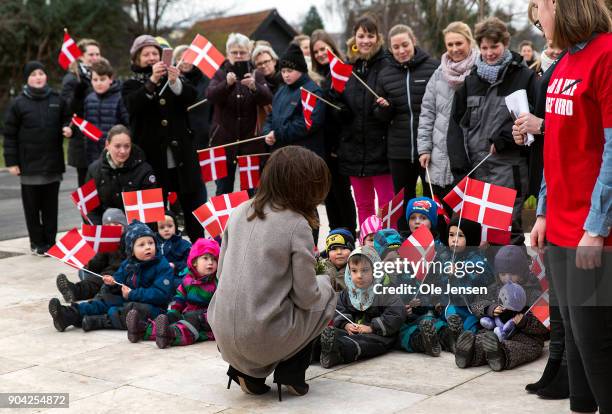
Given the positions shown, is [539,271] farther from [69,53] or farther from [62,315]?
[69,53]

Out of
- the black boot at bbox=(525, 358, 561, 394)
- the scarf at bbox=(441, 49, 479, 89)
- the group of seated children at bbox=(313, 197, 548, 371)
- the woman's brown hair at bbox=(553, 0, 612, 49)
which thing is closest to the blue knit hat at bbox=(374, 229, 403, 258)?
the group of seated children at bbox=(313, 197, 548, 371)

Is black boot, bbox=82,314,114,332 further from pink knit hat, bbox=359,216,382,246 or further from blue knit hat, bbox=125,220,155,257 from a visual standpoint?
pink knit hat, bbox=359,216,382,246

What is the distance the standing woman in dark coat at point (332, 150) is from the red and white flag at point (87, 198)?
6.59 ft

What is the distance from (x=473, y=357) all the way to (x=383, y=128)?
2.84 metres

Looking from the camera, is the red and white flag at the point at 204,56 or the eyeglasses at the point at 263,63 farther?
the eyeglasses at the point at 263,63

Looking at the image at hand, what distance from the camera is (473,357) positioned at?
5.05m

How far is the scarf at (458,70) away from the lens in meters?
6.64

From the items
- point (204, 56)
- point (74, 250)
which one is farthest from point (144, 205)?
point (204, 56)

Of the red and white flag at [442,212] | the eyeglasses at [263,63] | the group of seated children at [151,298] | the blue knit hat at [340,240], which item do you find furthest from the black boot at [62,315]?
the eyeglasses at [263,63]

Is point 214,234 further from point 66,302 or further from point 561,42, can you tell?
point 561,42

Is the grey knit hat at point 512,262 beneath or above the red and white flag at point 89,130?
beneath

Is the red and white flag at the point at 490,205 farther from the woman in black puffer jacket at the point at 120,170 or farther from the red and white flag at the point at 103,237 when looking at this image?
the woman in black puffer jacket at the point at 120,170

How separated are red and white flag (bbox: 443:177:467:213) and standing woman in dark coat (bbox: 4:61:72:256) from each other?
4448 millimetres

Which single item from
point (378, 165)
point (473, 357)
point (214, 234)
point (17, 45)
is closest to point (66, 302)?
point (214, 234)
